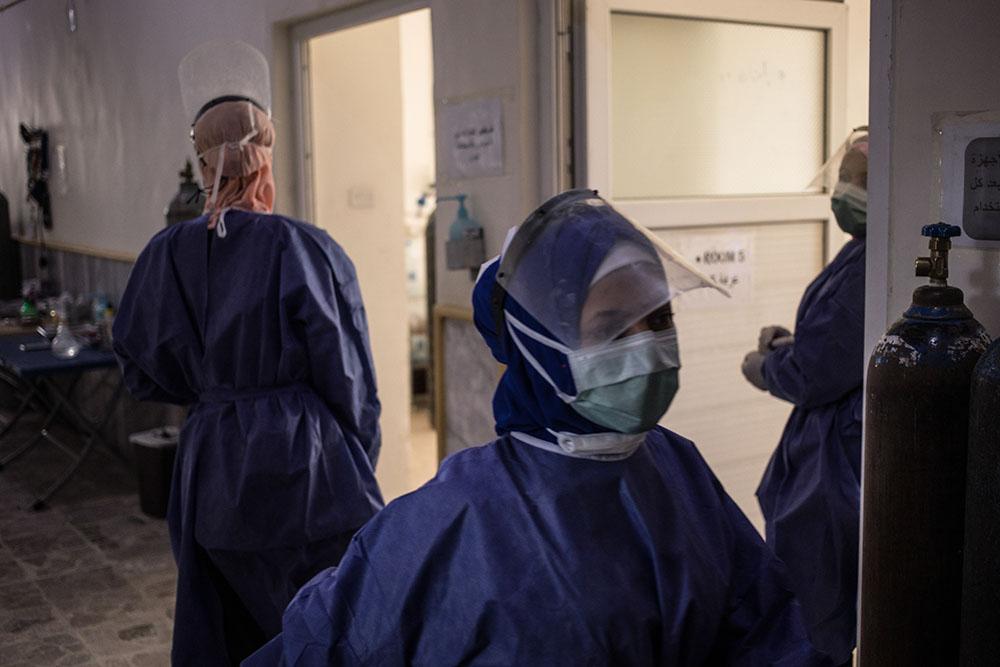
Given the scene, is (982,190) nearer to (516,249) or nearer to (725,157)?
(516,249)

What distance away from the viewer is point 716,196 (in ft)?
11.9

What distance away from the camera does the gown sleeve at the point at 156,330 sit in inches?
117

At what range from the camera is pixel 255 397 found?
2979mm

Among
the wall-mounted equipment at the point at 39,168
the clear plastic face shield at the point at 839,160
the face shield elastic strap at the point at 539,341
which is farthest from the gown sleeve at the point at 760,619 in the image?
the wall-mounted equipment at the point at 39,168

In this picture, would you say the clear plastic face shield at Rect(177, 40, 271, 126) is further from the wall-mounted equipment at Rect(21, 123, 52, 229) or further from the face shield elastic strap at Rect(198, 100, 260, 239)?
the wall-mounted equipment at Rect(21, 123, 52, 229)

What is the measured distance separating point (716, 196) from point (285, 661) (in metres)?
2.43

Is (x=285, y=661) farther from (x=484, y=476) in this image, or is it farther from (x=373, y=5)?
(x=373, y=5)

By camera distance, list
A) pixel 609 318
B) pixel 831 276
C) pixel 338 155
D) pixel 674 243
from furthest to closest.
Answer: pixel 338 155, pixel 674 243, pixel 831 276, pixel 609 318

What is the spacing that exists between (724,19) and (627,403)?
2.34 m

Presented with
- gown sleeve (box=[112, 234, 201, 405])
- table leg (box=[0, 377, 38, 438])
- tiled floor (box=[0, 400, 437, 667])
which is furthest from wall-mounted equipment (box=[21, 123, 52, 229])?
gown sleeve (box=[112, 234, 201, 405])

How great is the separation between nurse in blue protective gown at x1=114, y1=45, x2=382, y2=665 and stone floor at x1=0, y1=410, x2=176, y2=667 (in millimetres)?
956

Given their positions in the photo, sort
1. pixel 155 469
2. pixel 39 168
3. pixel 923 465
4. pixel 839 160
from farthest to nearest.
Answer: pixel 39 168, pixel 155 469, pixel 839 160, pixel 923 465

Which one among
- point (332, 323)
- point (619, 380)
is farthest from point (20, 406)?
point (619, 380)

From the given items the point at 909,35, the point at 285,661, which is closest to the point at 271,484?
the point at 285,661
